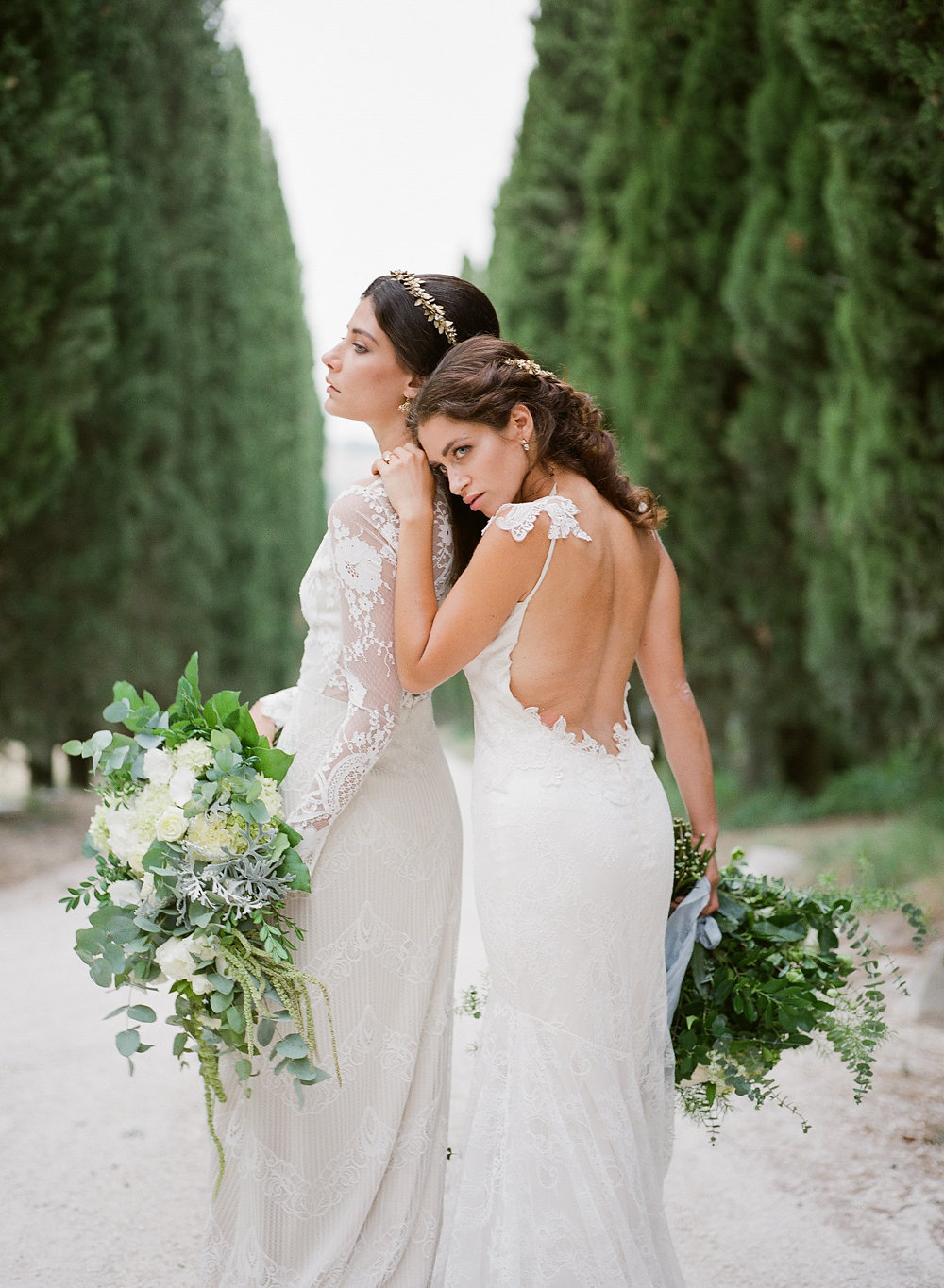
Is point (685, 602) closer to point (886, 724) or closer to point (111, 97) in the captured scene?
point (886, 724)

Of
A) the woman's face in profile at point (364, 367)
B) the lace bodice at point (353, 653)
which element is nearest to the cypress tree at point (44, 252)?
the woman's face in profile at point (364, 367)

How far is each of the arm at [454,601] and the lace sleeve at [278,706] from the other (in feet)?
1.92

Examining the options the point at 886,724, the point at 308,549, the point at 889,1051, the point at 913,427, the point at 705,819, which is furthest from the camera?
the point at 308,549

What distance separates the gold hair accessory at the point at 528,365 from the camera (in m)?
2.52

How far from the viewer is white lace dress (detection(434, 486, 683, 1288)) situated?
→ 2.32m

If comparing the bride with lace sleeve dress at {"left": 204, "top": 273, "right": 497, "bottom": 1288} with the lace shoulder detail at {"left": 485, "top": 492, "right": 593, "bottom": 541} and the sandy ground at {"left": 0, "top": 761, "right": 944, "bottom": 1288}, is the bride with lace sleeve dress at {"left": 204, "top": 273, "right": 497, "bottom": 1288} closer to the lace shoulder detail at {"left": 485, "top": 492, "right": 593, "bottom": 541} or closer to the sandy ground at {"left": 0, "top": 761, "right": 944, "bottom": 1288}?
the lace shoulder detail at {"left": 485, "top": 492, "right": 593, "bottom": 541}

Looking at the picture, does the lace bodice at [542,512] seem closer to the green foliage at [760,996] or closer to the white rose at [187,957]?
the white rose at [187,957]

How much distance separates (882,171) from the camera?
5211 mm

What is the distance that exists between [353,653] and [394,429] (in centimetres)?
61

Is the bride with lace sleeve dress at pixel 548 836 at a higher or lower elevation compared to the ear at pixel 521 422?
lower

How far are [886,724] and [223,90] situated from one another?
1232 centimetres

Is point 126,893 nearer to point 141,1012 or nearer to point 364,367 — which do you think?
point 141,1012

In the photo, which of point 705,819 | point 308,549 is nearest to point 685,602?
point 705,819

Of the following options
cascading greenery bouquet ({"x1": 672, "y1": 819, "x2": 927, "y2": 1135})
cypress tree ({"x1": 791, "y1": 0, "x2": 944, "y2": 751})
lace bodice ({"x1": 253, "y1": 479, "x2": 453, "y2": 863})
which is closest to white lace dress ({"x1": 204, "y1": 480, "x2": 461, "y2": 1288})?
lace bodice ({"x1": 253, "y1": 479, "x2": 453, "y2": 863})
